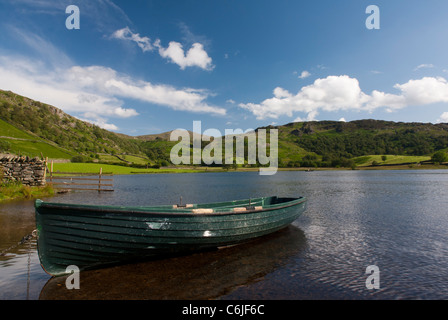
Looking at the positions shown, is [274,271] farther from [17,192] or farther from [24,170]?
[24,170]

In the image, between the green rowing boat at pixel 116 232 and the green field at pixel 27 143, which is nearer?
the green rowing boat at pixel 116 232

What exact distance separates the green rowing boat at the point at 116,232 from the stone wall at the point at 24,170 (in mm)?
26198

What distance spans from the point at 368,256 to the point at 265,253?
16.2 ft

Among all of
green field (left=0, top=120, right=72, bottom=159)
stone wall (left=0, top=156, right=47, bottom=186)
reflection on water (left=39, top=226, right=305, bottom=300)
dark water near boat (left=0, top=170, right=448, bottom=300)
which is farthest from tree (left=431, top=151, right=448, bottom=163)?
green field (left=0, top=120, right=72, bottom=159)

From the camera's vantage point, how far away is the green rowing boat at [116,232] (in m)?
8.50

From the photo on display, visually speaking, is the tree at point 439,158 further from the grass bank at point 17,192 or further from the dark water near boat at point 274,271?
the grass bank at point 17,192

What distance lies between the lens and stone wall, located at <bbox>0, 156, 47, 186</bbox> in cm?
2828

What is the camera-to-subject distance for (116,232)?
29.6ft

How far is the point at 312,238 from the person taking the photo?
15.0 m

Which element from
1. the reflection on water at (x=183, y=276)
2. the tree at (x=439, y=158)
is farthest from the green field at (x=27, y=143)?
the tree at (x=439, y=158)

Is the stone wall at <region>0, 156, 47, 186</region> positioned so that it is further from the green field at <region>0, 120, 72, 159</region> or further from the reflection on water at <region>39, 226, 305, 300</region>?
the green field at <region>0, 120, 72, 159</region>

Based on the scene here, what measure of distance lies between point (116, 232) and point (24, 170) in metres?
29.3
